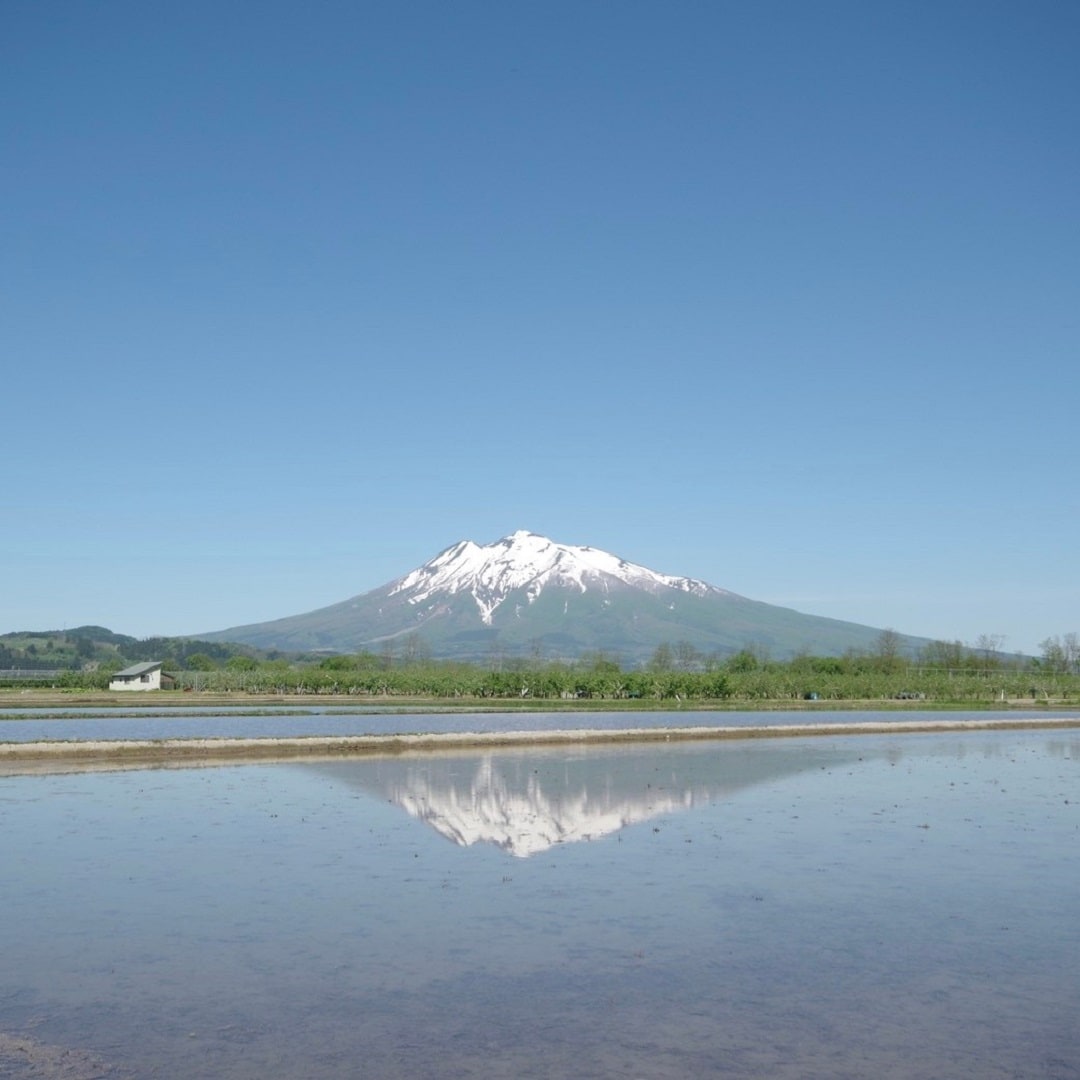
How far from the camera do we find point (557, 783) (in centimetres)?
2466

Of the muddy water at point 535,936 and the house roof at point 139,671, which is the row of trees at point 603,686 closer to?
the house roof at point 139,671

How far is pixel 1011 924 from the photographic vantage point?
11.8 m

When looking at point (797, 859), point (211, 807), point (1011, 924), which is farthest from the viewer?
point (211, 807)

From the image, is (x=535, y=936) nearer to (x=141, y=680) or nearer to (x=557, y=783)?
(x=557, y=783)

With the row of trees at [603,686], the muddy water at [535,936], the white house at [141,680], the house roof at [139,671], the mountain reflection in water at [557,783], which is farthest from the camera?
the house roof at [139,671]

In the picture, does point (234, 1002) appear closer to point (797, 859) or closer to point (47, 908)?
point (47, 908)

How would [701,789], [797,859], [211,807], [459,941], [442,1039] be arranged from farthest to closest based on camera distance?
[701,789]
[211,807]
[797,859]
[459,941]
[442,1039]

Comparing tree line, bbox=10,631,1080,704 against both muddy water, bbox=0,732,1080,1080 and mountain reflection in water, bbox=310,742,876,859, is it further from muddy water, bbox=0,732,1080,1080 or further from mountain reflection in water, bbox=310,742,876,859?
muddy water, bbox=0,732,1080,1080

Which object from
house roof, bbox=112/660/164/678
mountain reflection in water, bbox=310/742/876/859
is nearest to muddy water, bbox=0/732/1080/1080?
mountain reflection in water, bbox=310/742/876/859

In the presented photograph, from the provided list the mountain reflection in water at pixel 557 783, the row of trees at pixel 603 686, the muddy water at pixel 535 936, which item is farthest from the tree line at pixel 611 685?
the muddy water at pixel 535 936

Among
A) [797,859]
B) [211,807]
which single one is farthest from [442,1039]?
[211,807]

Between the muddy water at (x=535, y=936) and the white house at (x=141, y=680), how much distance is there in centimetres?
7671

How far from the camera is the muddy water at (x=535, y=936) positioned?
788cm

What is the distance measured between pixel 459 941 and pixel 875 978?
3886 millimetres
